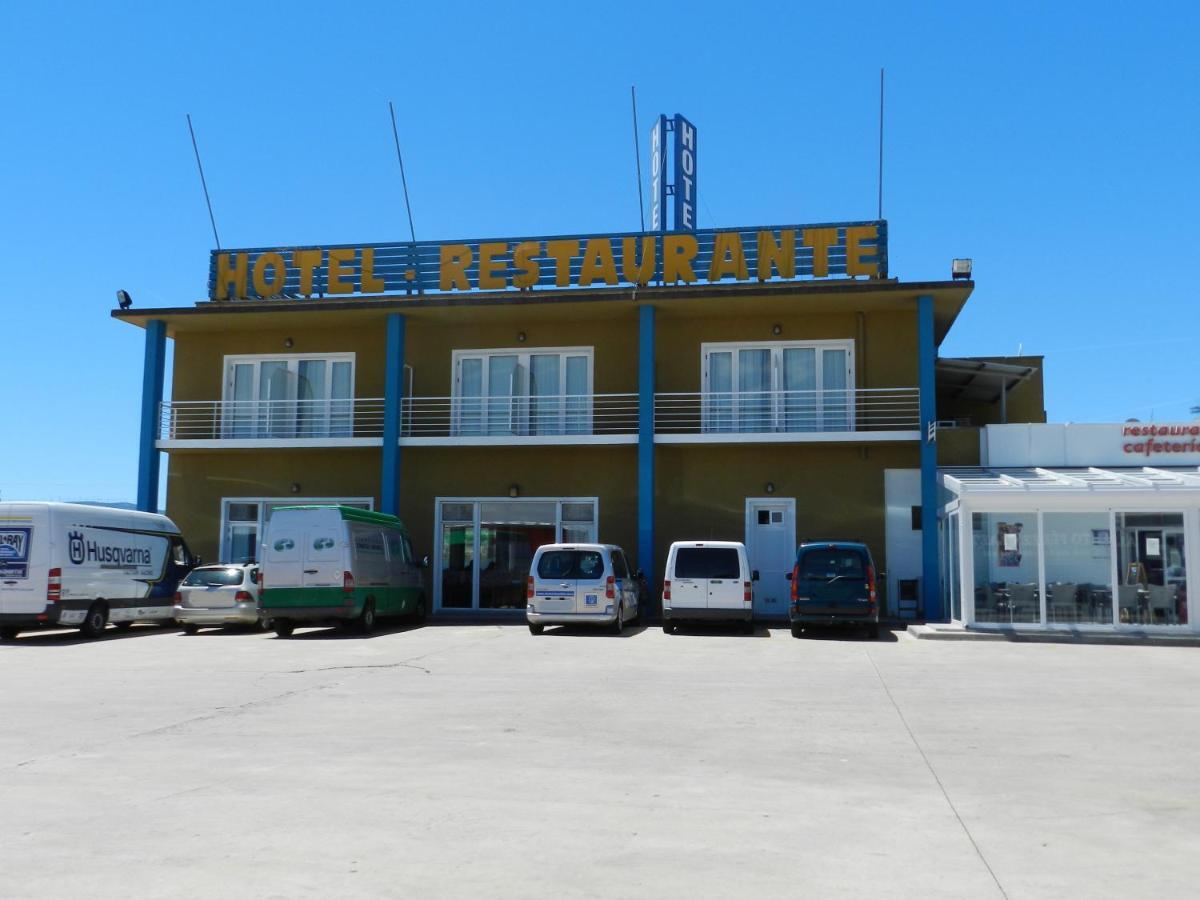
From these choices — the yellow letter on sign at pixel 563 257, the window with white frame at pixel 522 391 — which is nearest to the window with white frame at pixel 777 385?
the window with white frame at pixel 522 391

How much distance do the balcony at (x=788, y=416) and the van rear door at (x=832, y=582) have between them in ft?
13.6

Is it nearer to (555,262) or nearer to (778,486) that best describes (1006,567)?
(778,486)

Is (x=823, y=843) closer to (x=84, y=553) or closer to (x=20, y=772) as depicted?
(x=20, y=772)

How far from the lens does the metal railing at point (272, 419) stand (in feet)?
82.2

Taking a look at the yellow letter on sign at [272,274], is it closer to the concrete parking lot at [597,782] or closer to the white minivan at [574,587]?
the white minivan at [574,587]

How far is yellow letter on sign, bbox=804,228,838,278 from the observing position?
23.4 m

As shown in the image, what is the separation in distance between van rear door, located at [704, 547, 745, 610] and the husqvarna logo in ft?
34.8

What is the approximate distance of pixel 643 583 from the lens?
22.0m

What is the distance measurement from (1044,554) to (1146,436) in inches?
178

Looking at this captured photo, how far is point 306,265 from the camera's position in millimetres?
25500

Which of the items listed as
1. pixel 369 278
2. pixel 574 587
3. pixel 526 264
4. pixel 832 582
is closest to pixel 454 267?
pixel 526 264

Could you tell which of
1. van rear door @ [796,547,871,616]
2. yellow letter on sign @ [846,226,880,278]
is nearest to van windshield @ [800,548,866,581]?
van rear door @ [796,547,871,616]

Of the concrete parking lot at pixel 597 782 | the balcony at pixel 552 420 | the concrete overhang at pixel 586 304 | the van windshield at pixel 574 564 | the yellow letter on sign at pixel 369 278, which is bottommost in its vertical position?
the concrete parking lot at pixel 597 782

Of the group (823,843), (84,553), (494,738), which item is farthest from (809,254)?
(823,843)
